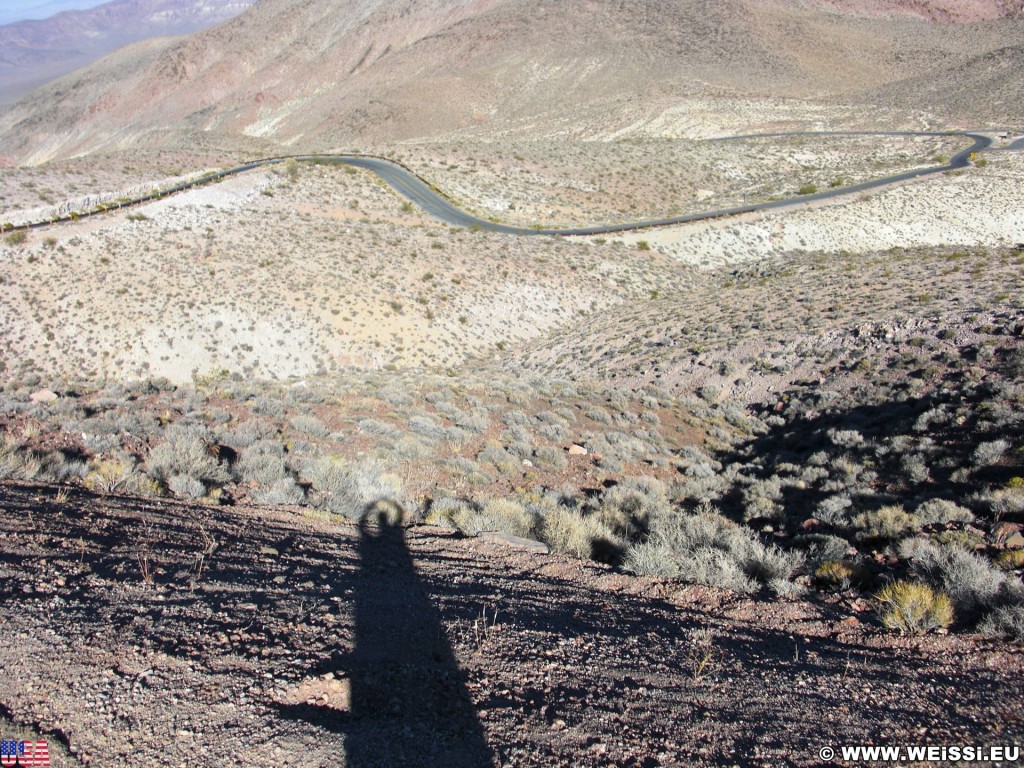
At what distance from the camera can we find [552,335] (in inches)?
1155

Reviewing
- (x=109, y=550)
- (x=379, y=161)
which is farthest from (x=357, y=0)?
(x=109, y=550)

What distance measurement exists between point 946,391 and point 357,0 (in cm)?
17346

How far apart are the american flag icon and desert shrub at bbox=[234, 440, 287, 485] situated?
23.2ft

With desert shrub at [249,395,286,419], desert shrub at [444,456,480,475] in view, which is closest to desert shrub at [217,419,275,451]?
desert shrub at [249,395,286,419]

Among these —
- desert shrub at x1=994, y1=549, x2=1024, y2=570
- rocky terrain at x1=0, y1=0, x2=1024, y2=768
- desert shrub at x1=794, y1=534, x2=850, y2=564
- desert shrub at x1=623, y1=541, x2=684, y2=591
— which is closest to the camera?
rocky terrain at x1=0, y1=0, x2=1024, y2=768

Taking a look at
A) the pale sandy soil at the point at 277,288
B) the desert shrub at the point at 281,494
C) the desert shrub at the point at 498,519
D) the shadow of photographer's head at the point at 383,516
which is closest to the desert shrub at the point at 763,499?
the desert shrub at the point at 498,519

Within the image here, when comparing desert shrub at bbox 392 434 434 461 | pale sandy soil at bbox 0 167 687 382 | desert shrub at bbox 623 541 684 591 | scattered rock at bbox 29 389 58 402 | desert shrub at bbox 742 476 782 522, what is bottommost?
desert shrub at bbox 742 476 782 522

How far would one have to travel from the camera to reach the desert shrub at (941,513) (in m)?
8.88

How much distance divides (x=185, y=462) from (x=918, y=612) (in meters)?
10.8

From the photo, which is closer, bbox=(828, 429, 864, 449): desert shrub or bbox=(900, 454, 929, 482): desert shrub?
bbox=(900, 454, 929, 482): desert shrub

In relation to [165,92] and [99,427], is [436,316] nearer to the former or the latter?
[99,427]

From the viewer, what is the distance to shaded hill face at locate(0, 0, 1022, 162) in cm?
9750

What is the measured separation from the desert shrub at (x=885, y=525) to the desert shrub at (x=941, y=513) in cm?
19

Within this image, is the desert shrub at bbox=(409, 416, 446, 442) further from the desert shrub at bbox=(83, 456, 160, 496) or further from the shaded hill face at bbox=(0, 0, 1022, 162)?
the shaded hill face at bbox=(0, 0, 1022, 162)
